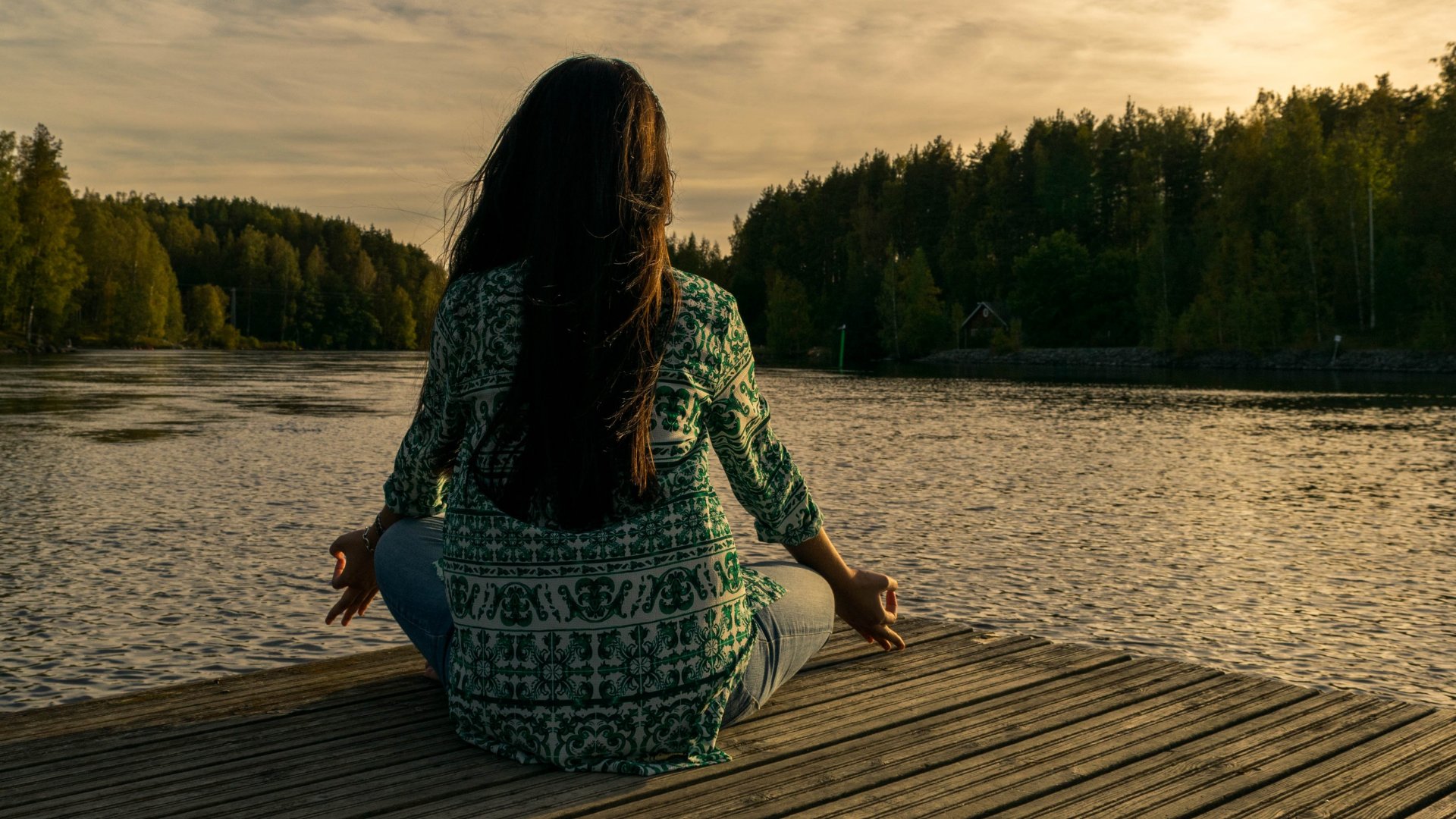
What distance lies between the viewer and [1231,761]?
2729 mm

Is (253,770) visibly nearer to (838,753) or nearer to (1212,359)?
(838,753)

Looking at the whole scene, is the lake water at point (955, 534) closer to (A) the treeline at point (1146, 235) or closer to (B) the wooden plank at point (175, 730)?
(B) the wooden plank at point (175, 730)

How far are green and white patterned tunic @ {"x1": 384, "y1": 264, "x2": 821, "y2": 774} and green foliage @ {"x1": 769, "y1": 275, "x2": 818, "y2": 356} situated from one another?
89.8 meters

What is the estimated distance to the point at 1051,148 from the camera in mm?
84875

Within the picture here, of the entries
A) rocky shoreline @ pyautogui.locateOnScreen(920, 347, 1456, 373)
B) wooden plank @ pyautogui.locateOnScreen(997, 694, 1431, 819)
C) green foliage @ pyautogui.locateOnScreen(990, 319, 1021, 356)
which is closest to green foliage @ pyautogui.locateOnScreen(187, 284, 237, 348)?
rocky shoreline @ pyautogui.locateOnScreen(920, 347, 1456, 373)

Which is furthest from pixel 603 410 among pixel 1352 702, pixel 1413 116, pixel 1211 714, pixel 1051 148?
pixel 1051 148

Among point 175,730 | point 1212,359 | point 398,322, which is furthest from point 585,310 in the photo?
point 398,322

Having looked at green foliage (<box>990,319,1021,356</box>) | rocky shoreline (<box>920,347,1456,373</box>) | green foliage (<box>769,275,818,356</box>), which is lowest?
rocky shoreline (<box>920,347,1456,373</box>)

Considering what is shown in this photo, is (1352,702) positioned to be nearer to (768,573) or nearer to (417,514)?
(768,573)

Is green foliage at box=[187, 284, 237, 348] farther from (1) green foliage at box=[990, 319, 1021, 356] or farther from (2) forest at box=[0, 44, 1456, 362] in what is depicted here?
(1) green foliage at box=[990, 319, 1021, 356]

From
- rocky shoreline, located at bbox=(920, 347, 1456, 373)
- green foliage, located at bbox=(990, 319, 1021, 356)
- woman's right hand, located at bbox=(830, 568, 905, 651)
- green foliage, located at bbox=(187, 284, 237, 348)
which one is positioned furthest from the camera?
green foliage, located at bbox=(187, 284, 237, 348)

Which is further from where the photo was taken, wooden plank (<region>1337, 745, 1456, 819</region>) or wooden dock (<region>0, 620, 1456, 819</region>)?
wooden plank (<region>1337, 745, 1456, 819</region>)

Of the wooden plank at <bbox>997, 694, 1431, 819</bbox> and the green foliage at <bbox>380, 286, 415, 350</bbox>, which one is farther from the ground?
the green foliage at <bbox>380, 286, 415, 350</bbox>

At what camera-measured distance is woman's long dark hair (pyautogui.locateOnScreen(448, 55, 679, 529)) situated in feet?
7.23
